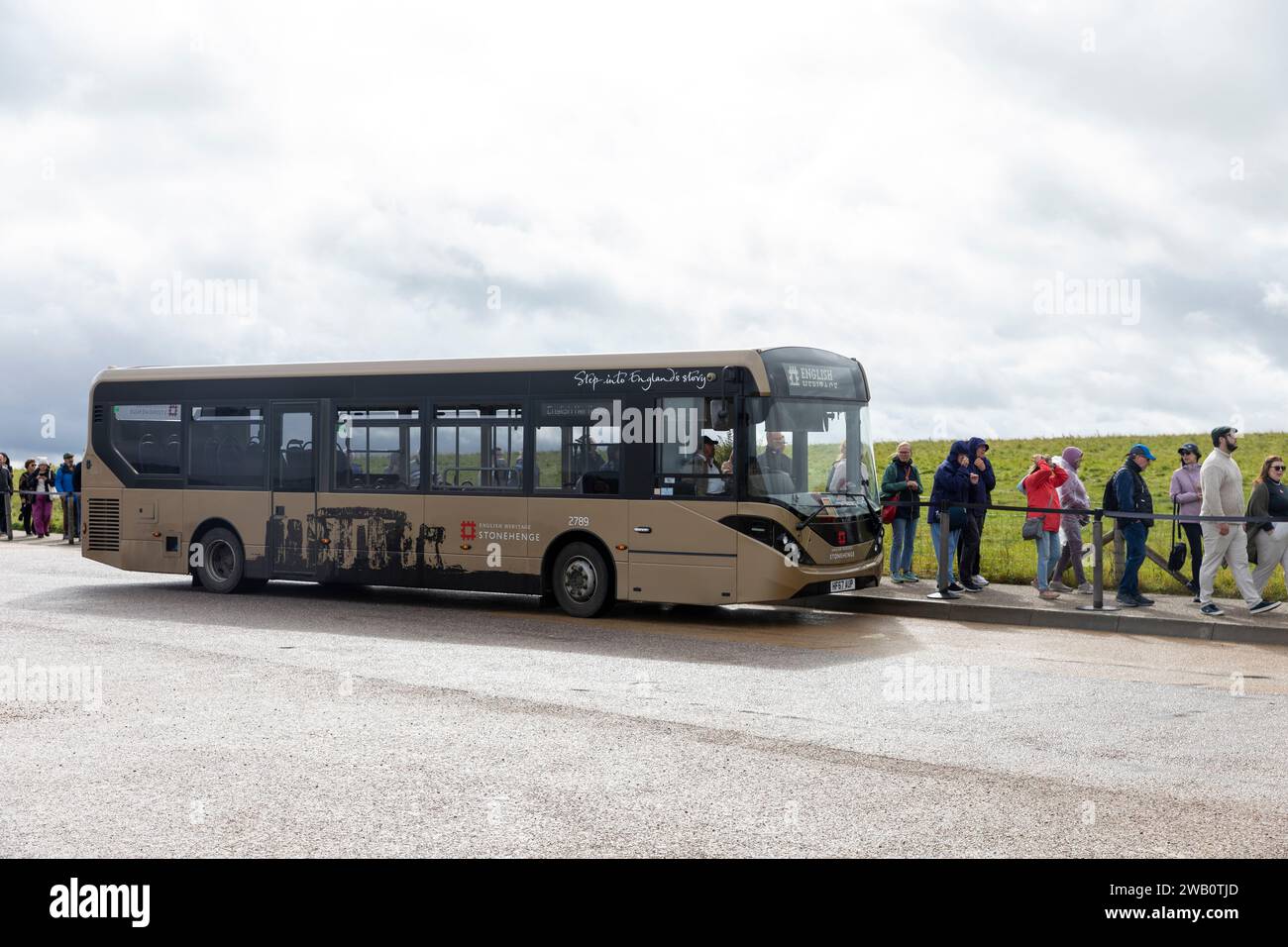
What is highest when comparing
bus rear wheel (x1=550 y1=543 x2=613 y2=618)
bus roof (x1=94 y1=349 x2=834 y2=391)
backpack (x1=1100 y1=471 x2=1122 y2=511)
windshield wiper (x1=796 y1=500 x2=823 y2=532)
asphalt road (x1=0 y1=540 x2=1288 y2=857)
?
bus roof (x1=94 y1=349 x2=834 y2=391)

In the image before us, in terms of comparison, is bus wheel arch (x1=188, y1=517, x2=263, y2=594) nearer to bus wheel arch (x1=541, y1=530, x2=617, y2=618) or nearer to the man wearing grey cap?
bus wheel arch (x1=541, y1=530, x2=617, y2=618)

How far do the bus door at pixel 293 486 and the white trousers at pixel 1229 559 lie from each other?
1059 cm

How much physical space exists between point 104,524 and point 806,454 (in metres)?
10.1

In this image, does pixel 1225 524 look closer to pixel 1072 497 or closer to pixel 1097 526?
pixel 1097 526

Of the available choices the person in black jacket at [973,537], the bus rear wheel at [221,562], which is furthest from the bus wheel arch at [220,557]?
the person in black jacket at [973,537]

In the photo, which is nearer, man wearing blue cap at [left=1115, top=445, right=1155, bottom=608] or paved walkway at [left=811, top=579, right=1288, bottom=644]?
paved walkway at [left=811, top=579, right=1288, bottom=644]

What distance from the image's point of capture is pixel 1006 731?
8.21m

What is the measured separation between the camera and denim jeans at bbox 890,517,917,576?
17.4 metres

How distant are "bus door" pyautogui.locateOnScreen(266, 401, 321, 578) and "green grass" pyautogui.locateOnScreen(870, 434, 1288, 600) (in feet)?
28.0

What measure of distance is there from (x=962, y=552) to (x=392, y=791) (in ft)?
37.3

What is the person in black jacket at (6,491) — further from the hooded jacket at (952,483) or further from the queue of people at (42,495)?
the hooded jacket at (952,483)

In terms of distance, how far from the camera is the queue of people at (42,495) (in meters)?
27.5

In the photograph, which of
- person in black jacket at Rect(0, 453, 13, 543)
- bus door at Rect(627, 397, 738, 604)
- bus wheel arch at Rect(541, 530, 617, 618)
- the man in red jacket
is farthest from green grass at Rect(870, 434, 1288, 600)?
person in black jacket at Rect(0, 453, 13, 543)
